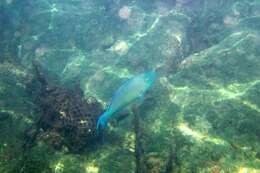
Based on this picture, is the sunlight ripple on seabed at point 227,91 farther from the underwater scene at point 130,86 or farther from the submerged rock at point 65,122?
the submerged rock at point 65,122

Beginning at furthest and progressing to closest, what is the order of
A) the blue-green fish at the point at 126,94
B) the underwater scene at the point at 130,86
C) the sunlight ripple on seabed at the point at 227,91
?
the sunlight ripple on seabed at the point at 227,91
the underwater scene at the point at 130,86
the blue-green fish at the point at 126,94

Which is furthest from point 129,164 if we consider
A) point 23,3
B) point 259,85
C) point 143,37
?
point 23,3

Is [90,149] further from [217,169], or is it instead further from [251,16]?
[251,16]

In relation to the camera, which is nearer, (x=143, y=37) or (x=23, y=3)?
(x=143, y=37)

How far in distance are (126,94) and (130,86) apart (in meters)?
0.16

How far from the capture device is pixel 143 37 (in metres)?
8.88

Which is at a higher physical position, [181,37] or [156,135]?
[181,37]

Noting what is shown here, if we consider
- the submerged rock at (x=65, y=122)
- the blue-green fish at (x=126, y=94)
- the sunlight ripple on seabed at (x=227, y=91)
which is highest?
the blue-green fish at (x=126, y=94)

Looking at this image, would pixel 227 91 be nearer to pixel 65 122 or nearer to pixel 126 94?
pixel 126 94

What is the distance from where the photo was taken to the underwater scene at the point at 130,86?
5.26 m

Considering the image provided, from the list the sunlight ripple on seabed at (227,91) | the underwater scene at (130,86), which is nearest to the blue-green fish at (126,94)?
the underwater scene at (130,86)

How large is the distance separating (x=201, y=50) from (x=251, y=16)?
7.54ft

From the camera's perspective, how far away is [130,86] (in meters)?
4.59

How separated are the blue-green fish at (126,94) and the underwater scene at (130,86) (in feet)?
0.05
